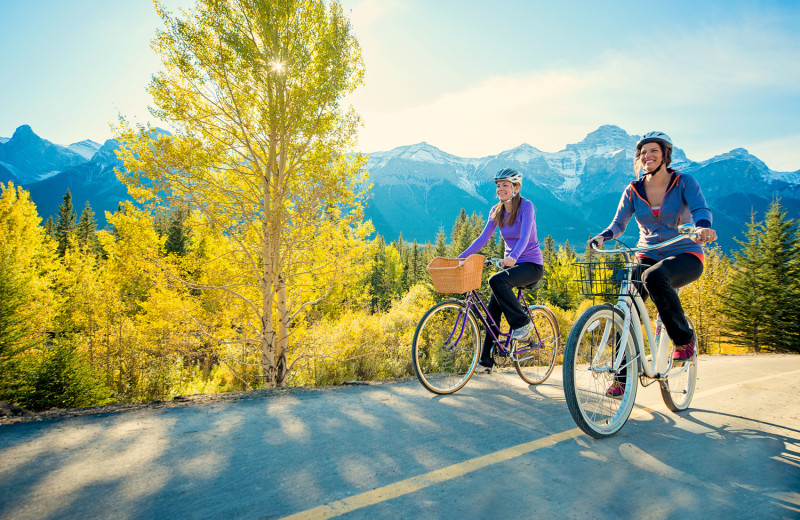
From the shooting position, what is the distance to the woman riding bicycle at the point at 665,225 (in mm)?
3453

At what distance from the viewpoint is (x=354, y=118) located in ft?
29.1

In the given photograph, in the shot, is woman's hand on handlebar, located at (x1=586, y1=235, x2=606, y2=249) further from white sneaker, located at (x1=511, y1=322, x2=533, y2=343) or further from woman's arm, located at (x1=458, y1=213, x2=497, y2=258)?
white sneaker, located at (x1=511, y1=322, x2=533, y2=343)

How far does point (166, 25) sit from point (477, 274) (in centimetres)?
800

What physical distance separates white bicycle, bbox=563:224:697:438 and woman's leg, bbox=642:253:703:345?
12 cm

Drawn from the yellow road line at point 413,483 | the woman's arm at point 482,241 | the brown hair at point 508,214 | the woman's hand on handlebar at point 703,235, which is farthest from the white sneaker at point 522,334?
the woman's hand on handlebar at point 703,235

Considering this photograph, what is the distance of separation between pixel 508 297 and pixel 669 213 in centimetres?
191

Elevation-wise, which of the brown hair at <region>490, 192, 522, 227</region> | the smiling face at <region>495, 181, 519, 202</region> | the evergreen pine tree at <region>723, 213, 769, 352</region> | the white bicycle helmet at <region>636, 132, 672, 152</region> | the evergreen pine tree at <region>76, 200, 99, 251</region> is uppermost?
the evergreen pine tree at <region>76, 200, 99, 251</region>

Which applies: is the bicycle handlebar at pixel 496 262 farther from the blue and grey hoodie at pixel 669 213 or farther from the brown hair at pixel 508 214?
the blue and grey hoodie at pixel 669 213

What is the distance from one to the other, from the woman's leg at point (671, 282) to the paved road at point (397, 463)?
96 centimetres

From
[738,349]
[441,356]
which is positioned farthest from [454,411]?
[738,349]

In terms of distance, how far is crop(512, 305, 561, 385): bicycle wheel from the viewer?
519 cm

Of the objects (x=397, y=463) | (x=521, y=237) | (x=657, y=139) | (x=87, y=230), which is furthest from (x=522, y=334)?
(x=87, y=230)

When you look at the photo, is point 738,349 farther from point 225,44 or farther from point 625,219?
point 225,44

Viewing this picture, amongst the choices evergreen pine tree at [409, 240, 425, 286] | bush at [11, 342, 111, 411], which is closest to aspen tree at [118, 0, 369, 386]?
bush at [11, 342, 111, 411]
